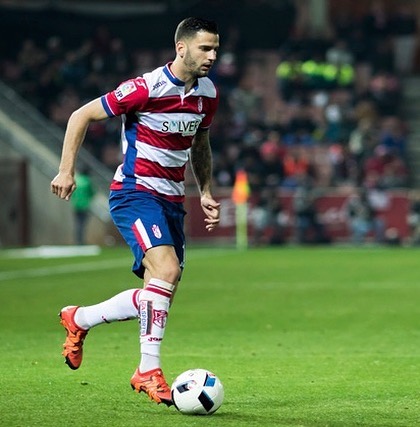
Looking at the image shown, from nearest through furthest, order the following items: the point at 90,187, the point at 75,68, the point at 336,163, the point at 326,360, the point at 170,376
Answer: the point at 170,376, the point at 326,360, the point at 90,187, the point at 336,163, the point at 75,68

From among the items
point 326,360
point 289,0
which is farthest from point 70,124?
point 289,0

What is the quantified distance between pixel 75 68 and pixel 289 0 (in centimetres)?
663

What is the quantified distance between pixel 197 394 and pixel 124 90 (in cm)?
186

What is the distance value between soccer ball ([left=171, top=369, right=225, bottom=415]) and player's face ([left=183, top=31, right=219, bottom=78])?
183cm

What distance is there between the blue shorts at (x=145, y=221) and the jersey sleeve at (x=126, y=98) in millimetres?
515

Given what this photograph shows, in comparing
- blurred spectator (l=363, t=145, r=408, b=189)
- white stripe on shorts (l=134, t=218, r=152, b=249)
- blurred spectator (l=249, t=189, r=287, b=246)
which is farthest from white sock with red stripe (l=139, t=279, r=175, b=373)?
blurred spectator (l=363, t=145, r=408, b=189)

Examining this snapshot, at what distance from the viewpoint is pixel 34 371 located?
9.09m

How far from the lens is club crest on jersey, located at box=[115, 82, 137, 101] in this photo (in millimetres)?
7664

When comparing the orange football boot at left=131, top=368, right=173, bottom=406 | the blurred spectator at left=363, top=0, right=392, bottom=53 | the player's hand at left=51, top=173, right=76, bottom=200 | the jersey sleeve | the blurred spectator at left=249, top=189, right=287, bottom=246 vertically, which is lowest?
the blurred spectator at left=249, top=189, right=287, bottom=246

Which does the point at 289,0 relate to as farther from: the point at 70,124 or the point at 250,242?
the point at 70,124

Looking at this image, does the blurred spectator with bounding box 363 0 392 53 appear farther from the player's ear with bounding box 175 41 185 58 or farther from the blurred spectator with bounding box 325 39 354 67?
the player's ear with bounding box 175 41 185 58

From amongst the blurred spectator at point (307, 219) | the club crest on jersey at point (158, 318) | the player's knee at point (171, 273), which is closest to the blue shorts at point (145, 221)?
the player's knee at point (171, 273)

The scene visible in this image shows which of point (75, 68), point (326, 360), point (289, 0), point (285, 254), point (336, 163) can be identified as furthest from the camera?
point (289, 0)

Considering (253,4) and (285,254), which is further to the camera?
(253,4)
